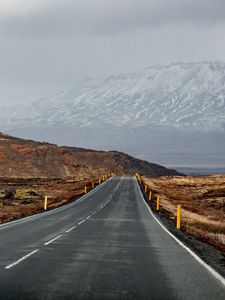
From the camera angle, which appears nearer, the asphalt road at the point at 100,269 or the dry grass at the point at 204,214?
the asphalt road at the point at 100,269

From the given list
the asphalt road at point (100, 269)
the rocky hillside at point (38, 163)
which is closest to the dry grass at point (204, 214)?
the asphalt road at point (100, 269)

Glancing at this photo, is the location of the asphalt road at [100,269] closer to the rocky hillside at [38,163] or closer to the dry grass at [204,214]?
the dry grass at [204,214]

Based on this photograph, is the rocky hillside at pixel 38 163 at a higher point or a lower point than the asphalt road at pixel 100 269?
higher

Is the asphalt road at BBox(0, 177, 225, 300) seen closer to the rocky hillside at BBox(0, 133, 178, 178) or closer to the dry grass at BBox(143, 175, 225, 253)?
the dry grass at BBox(143, 175, 225, 253)

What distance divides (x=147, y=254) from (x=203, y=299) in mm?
7051

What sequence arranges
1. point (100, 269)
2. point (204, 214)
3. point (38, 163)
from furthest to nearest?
1. point (38, 163)
2. point (204, 214)
3. point (100, 269)

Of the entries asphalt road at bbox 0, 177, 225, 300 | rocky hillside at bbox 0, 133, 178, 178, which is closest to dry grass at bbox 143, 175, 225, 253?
asphalt road at bbox 0, 177, 225, 300

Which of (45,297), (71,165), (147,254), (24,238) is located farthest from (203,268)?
(71,165)

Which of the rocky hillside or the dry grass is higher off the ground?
the rocky hillside

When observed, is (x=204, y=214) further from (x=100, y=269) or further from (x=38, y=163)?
(x=38, y=163)

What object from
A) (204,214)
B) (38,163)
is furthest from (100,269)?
(38,163)

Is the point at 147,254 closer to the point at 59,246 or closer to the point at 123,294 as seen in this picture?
the point at 59,246

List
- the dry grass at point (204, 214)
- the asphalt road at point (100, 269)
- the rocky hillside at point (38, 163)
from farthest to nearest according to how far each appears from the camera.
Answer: the rocky hillside at point (38, 163) < the dry grass at point (204, 214) < the asphalt road at point (100, 269)

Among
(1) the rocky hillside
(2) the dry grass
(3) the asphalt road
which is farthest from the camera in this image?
(1) the rocky hillside
